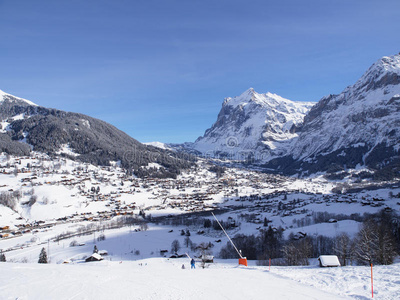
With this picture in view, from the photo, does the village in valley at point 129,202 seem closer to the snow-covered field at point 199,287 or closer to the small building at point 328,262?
the small building at point 328,262

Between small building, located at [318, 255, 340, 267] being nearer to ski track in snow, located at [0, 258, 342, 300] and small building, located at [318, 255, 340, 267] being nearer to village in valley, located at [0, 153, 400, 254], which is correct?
ski track in snow, located at [0, 258, 342, 300]

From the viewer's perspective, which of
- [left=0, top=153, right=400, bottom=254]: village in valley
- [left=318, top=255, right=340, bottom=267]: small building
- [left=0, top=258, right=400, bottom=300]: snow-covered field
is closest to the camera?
[left=0, top=258, right=400, bottom=300]: snow-covered field

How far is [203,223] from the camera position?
105 metres

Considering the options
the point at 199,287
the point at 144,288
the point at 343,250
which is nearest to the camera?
the point at 144,288

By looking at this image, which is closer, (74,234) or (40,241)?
(40,241)

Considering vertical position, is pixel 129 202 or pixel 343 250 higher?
pixel 343 250

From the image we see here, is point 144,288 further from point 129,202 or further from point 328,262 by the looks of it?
point 129,202

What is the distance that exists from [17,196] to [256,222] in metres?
115

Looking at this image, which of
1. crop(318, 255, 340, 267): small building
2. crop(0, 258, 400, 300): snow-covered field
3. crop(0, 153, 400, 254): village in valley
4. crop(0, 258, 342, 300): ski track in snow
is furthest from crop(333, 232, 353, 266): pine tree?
crop(0, 258, 342, 300): ski track in snow

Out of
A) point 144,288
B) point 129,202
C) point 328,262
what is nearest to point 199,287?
point 144,288

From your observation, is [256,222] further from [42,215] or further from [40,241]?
[42,215]

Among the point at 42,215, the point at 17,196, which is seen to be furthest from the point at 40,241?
the point at 17,196

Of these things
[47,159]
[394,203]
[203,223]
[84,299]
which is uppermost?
[47,159]

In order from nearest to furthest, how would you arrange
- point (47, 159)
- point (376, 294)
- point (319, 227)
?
point (376, 294) < point (319, 227) < point (47, 159)
